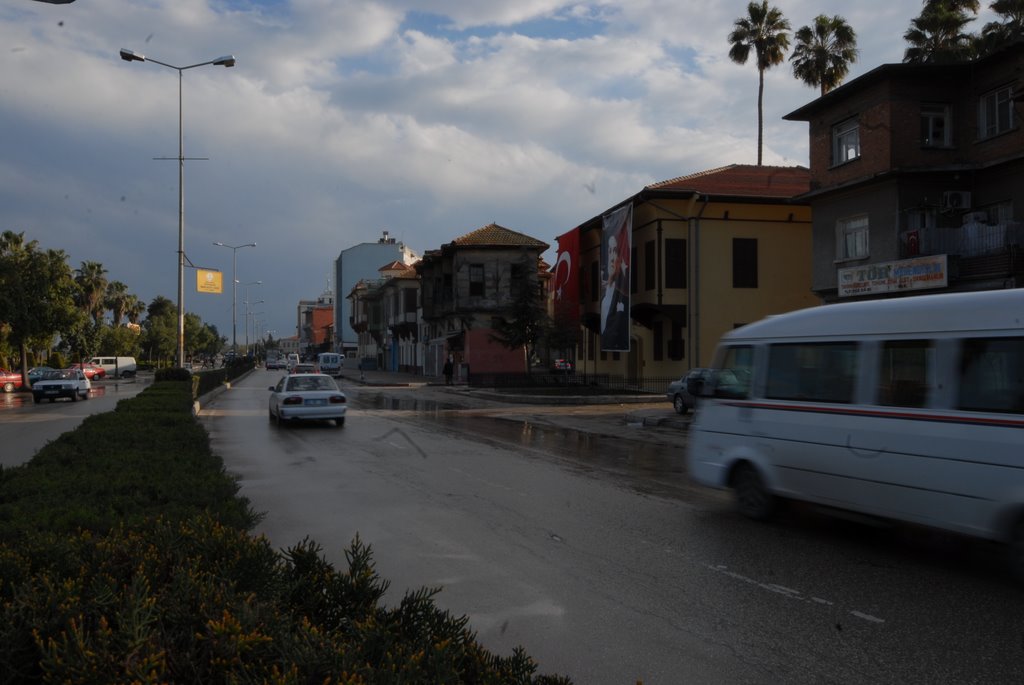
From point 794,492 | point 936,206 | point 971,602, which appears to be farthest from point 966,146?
point 971,602

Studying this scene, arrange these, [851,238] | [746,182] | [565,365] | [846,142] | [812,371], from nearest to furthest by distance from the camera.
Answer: [812,371], [846,142], [851,238], [746,182], [565,365]

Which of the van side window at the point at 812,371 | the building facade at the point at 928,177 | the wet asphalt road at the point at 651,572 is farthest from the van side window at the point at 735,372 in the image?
the building facade at the point at 928,177

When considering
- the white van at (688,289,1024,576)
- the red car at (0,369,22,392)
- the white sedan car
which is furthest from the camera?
the red car at (0,369,22,392)

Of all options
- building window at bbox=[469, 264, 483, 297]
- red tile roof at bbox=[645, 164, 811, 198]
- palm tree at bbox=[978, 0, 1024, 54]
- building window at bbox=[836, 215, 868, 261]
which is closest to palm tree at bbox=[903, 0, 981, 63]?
palm tree at bbox=[978, 0, 1024, 54]

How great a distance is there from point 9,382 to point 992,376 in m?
52.2

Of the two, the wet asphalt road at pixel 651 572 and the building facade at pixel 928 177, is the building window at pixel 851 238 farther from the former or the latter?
the wet asphalt road at pixel 651 572

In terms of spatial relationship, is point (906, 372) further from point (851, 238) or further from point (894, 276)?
point (851, 238)

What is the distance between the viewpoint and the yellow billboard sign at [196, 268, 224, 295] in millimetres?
37406

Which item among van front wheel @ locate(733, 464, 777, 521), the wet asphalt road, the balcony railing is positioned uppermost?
the balcony railing

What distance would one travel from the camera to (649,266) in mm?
37062

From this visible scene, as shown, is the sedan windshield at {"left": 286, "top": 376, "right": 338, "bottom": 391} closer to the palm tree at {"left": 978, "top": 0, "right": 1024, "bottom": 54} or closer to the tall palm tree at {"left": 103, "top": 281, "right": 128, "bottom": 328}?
the palm tree at {"left": 978, "top": 0, "right": 1024, "bottom": 54}

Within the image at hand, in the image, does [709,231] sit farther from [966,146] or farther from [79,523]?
[79,523]

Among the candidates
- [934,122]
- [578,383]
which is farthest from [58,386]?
[934,122]

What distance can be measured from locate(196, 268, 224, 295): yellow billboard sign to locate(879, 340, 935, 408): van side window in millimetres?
34000
